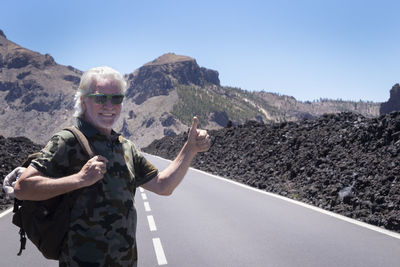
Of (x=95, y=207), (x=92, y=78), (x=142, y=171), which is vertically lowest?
(x=95, y=207)

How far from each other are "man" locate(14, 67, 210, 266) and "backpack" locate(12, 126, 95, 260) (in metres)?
0.04

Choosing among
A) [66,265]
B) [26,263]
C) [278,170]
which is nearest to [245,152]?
[278,170]

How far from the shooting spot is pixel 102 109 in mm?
2441

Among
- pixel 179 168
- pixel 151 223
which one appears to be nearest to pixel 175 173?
pixel 179 168

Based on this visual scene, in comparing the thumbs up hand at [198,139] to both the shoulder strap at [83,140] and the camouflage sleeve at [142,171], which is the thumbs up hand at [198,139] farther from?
the shoulder strap at [83,140]

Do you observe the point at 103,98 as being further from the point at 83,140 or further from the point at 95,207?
the point at 95,207

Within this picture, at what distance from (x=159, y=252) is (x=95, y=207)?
3908 mm

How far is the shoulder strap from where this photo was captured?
2.26m

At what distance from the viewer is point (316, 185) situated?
1166 centimetres

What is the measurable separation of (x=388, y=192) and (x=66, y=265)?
8821 millimetres

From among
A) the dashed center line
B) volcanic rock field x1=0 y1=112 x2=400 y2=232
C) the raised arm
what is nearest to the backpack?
the raised arm

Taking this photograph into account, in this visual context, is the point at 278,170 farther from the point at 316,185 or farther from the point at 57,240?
the point at 57,240

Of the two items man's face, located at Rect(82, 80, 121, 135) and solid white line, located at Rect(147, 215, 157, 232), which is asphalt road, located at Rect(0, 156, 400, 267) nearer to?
solid white line, located at Rect(147, 215, 157, 232)

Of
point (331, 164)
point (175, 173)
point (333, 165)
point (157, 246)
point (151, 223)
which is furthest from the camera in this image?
point (331, 164)
